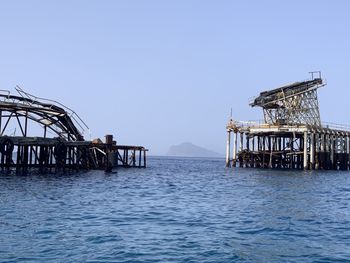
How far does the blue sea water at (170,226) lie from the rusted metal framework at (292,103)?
38.3 meters

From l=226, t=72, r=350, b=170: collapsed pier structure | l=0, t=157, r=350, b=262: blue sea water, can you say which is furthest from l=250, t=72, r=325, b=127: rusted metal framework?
l=0, t=157, r=350, b=262: blue sea water

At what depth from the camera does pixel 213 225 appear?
21.3 m

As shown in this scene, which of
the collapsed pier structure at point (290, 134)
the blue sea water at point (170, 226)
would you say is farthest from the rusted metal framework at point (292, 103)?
the blue sea water at point (170, 226)

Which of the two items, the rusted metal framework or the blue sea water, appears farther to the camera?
the rusted metal framework

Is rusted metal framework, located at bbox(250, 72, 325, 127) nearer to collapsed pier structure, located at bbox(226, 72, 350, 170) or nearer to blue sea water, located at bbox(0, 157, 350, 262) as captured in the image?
collapsed pier structure, located at bbox(226, 72, 350, 170)

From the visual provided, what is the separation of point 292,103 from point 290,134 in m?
4.59

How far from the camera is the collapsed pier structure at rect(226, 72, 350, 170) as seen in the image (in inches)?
2773

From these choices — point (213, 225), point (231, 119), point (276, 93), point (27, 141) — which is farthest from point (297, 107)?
point (213, 225)

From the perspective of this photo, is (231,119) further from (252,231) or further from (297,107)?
(252,231)

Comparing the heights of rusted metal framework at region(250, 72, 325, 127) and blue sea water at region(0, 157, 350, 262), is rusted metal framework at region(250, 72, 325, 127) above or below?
above

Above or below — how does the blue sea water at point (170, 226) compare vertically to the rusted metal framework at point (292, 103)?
below

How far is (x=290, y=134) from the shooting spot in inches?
2817

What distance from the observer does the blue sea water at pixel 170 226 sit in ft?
52.6

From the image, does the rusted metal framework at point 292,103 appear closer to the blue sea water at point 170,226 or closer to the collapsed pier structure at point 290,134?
the collapsed pier structure at point 290,134
